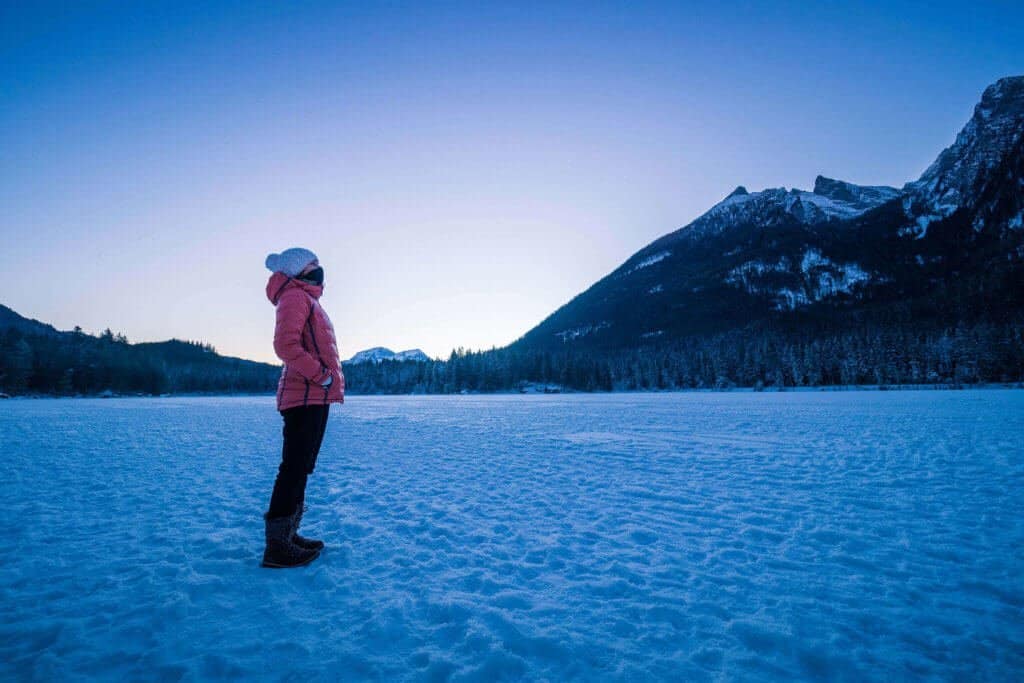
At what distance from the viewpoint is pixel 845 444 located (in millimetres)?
12023

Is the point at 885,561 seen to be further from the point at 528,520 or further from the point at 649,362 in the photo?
the point at 649,362

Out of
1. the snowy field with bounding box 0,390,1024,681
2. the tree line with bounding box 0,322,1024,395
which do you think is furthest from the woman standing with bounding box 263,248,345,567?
the tree line with bounding box 0,322,1024,395

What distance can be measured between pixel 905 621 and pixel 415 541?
4186mm

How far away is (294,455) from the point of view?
416 centimetres

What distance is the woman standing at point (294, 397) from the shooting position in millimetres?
4121

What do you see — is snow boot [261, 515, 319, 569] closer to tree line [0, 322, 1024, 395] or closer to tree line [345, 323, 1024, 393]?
tree line [345, 323, 1024, 393]

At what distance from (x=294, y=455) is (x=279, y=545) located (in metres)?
0.85

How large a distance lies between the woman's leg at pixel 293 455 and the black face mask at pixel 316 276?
128 cm

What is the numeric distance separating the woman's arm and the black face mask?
0.97ft

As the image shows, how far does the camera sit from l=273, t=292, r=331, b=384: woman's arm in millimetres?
4090

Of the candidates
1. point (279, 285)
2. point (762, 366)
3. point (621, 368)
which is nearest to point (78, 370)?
point (621, 368)

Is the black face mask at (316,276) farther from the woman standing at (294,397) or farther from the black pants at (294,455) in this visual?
the black pants at (294,455)

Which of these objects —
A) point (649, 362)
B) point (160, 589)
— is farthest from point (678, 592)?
point (649, 362)

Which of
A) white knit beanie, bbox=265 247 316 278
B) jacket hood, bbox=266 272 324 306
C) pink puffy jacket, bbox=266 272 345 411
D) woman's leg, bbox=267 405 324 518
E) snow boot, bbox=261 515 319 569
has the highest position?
white knit beanie, bbox=265 247 316 278
